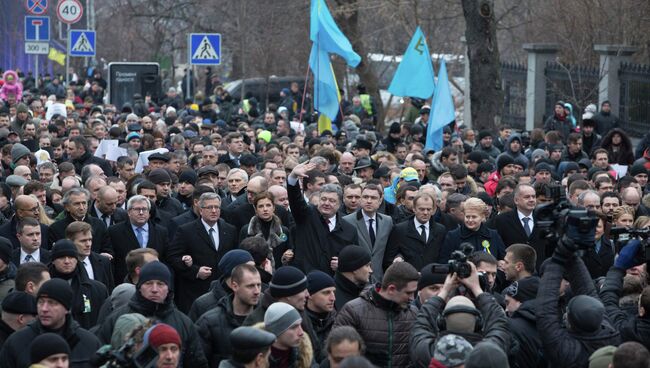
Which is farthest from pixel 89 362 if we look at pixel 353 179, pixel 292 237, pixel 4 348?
pixel 353 179

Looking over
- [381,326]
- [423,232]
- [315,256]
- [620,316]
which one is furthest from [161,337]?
[423,232]

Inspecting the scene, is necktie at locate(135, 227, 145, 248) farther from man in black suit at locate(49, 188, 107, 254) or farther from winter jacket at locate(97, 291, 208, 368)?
winter jacket at locate(97, 291, 208, 368)

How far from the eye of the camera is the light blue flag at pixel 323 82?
2166cm

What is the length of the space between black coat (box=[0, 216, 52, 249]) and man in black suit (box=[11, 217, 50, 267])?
1.46ft

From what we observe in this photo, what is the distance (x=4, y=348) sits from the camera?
844 centimetres

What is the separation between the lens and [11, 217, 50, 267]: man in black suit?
1148 centimetres

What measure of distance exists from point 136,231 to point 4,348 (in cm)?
438

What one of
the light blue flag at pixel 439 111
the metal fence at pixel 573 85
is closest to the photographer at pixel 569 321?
the light blue flag at pixel 439 111

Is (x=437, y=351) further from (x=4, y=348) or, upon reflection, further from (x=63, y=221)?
(x=63, y=221)

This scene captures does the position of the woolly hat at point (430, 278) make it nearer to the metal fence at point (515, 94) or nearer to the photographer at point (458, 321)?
the photographer at point (458, 321)

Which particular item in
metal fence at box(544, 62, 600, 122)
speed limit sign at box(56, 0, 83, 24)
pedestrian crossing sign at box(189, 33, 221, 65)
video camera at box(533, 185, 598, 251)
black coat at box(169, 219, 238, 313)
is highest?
speed limit sign at box(56, 0, 83, 24)

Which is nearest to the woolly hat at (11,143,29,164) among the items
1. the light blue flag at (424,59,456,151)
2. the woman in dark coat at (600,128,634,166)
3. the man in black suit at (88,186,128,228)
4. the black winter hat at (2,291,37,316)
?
the man in black suit at (88,186,128,228)

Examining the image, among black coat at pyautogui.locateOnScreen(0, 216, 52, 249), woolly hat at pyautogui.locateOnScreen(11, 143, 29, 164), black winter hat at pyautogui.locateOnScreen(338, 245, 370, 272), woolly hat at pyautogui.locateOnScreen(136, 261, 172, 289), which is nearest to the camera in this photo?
woolly hat at pyautogui.locateOnScreen(136, 261, 172, 289)

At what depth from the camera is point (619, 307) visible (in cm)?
915
